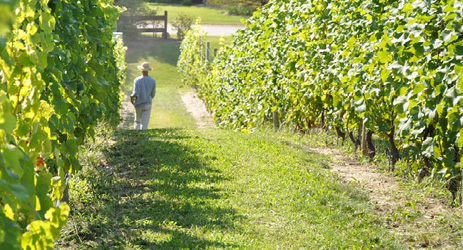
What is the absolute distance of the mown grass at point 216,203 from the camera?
4789mm

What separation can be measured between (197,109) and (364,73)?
500 inches

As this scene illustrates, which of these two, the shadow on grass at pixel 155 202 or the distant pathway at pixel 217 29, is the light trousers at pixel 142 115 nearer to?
the shadow on grass at pixel 155 202

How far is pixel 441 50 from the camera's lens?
5469mm

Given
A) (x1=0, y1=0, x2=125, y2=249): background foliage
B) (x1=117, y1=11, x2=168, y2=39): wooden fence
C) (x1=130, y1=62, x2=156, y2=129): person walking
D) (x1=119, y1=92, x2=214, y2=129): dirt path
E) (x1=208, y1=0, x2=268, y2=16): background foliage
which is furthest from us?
(x1=208, y1=0, x2=268, y2=16): background foliage

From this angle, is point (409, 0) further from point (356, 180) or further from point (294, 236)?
point (294, 236)

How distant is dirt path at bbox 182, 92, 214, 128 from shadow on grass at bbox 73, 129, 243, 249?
861cm

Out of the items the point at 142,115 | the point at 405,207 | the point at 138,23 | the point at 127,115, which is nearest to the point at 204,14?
the point at 138,23

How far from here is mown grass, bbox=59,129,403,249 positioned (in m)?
4.79

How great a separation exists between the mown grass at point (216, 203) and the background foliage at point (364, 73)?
756 mm

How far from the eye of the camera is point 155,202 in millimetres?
5762

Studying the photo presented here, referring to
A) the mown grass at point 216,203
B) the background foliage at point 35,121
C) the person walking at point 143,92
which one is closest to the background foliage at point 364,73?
the mown grass at point 216,203

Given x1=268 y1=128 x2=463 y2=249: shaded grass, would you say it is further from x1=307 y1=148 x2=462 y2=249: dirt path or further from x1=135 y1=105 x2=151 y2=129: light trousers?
x1=135 y1=105 x2=151 y2=129: light trousers

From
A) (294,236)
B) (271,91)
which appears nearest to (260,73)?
(271,91)

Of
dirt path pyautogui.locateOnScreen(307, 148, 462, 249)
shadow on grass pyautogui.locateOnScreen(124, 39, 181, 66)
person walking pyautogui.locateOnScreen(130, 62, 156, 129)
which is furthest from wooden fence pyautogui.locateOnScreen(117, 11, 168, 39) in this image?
dirt path pyautogui.locateOnScreen(307, 148, 462, 249)
